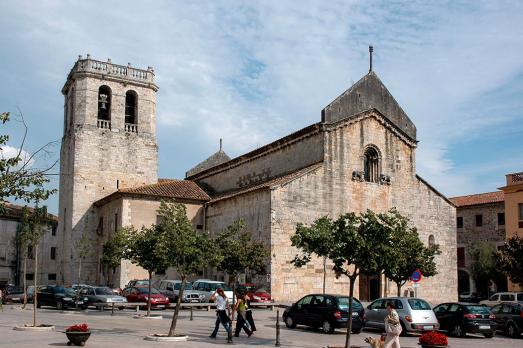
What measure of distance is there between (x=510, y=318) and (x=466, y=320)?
2782mm

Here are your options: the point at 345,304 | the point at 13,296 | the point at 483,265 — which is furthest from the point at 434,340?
the point at 483,265

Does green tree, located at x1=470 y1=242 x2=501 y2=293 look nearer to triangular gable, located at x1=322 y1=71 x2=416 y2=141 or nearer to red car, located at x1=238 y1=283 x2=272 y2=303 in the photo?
triangular gable, located at x1=322 y1=71 x2=416 y2=141

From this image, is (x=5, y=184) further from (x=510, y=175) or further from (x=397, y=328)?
(x=510, y=175)

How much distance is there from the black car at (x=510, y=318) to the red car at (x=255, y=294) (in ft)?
37.9

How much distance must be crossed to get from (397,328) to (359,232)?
329 cm

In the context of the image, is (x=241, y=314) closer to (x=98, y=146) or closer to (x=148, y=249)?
(x=148, y=249)

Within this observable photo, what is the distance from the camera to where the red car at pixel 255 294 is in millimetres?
31192

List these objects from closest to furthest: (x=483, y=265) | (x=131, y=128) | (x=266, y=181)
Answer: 1. (x=266, y=181)
2. (x=131, y=128)
3. (x=483, y=265)

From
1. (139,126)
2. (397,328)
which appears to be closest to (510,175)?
(139,126)

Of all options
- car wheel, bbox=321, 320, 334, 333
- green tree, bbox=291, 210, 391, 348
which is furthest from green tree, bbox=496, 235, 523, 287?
green tree, bbox=291, 210, 391, 348

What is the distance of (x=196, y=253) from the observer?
1964 cm

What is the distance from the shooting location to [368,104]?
3969cm

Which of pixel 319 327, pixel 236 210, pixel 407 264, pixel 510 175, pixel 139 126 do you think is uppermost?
pixel 139 126

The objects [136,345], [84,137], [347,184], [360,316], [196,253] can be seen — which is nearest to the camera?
[136,345]
